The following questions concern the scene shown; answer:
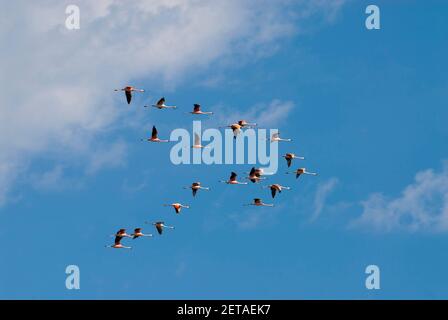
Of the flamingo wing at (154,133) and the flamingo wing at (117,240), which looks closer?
the flamingo wing at (117,240)

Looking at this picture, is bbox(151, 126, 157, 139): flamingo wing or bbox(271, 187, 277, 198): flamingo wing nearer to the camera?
bbox(271, 187, 277, 198): flamingo wing

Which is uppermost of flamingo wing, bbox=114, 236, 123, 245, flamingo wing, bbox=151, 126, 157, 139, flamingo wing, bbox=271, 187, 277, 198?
flamingo wing, bbox=151, 126, 157, 139

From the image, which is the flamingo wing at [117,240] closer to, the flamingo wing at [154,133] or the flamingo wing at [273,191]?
the flamingo wing at [154,133]

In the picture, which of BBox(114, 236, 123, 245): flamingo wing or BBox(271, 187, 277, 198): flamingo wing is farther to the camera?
BBox(114, 236, 123, 245): flamingo wing

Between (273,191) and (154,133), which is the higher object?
(154,133)

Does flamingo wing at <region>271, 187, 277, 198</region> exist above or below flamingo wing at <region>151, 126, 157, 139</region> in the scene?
below

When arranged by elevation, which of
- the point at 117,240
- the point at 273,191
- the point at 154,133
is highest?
the point at 154,133

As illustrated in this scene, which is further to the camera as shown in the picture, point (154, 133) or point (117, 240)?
point (154, 133)

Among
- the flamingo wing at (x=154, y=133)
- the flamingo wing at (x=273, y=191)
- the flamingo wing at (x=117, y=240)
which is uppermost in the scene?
the flamingo wing at (x=154, y=133)

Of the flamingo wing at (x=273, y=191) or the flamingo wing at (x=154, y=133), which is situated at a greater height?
the flamingo wing at (x=154, y=133)

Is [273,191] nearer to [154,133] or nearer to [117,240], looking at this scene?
[154,133]

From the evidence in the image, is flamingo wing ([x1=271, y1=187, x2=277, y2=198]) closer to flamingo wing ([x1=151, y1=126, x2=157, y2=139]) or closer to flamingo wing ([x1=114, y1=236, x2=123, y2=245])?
flamingo wing ([x1=151, y1=126, x2=157, y2=139])
